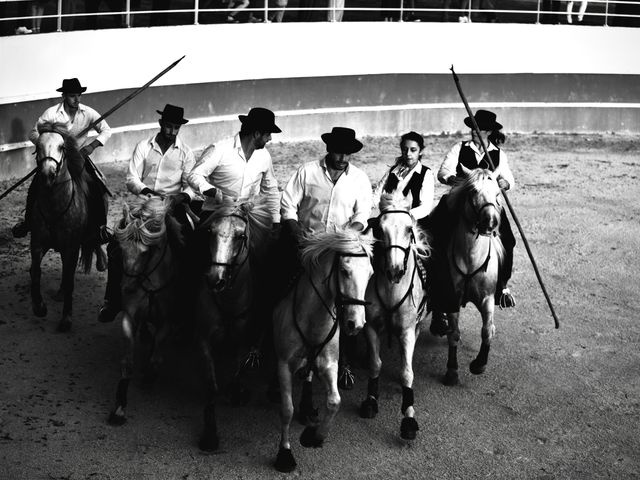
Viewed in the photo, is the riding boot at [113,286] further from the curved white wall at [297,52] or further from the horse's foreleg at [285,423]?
the curved white wall at [297,52]

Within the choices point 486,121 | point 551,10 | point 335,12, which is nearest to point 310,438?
point 486,121

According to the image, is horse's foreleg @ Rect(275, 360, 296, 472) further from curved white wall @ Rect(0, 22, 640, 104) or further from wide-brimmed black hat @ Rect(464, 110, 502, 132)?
curved white wall @ Rect(0, 22, 640, 104)

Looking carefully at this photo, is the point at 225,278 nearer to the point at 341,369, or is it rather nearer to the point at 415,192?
the point at 341,369

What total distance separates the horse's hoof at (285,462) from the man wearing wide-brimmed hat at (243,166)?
2.11 metres

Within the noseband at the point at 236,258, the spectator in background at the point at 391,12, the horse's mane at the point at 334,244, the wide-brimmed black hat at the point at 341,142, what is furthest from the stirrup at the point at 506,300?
the spectator in background at the point at 391,12

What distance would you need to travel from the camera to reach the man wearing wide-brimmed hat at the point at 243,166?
372 inches

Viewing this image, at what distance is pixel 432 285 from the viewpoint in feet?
32.4

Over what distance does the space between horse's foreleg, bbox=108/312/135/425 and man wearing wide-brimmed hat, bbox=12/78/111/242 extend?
1972 millimetres

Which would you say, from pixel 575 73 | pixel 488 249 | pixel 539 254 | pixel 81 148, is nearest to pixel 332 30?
pixel 575 73

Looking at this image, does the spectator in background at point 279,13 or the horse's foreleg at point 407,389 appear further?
the spectator in background at point 279,13

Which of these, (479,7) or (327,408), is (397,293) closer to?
(327,408)

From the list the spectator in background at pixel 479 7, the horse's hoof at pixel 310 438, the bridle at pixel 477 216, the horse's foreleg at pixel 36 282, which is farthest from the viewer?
the spectator in background at pixel 479 7

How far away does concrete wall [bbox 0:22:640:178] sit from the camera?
15867 millimetres

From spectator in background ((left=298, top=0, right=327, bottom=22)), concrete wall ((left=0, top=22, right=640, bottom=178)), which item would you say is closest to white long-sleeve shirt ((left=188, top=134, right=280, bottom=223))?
concrete wall ((left=0, top=22, right=640, bottom=178))
